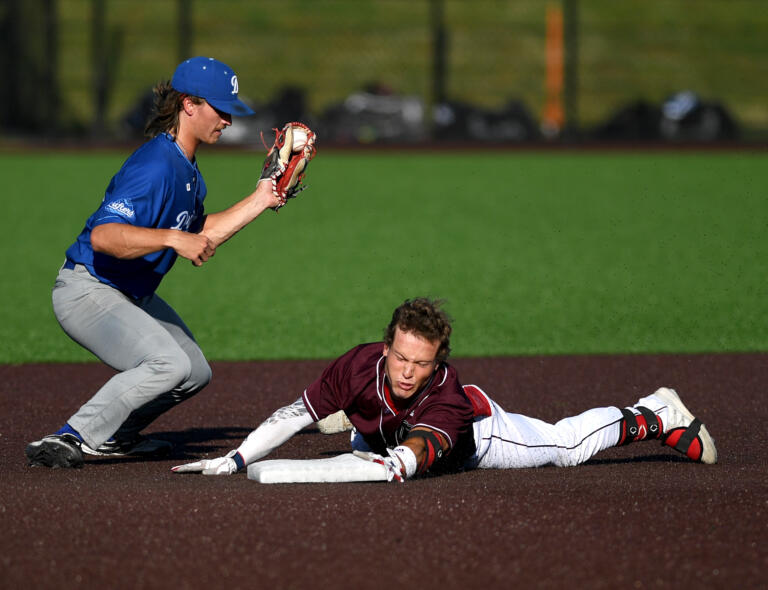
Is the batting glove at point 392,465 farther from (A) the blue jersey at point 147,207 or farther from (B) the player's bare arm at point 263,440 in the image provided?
(A) the blue jersey at point 147,207

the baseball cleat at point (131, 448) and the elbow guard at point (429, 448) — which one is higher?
the elbow guard at point (429, 448)

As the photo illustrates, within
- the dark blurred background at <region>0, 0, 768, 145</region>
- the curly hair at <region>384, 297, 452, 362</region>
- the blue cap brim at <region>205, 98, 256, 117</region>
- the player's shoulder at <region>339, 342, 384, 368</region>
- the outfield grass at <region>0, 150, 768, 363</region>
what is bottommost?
the outfield grass at <region>0, 150, 768, 363</region>

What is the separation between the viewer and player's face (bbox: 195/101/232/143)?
20.3 ft

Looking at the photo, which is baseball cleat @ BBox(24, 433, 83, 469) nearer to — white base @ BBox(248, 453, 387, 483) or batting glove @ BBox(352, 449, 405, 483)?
white base @ BBox(248, 453, 387, 483)

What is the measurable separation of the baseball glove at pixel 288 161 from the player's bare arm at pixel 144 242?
0.59 metres

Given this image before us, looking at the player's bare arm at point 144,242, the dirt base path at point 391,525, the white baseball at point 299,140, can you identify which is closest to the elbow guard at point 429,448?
the dirt base path at point 391,525

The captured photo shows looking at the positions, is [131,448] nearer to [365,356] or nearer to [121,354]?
[121,354]

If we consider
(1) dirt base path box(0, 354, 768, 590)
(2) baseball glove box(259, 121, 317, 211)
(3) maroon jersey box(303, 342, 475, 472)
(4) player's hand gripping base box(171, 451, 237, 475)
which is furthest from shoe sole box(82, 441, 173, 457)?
(2) baseball glove box(259, 121, 317, 211)

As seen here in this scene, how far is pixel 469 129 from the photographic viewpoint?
90.3 ft

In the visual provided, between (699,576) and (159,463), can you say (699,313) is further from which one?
(699,576)

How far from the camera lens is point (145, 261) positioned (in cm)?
614

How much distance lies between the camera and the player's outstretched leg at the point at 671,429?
20.6 ft

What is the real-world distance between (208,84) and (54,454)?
6.38 ft

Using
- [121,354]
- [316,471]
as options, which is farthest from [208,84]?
[316,471]
